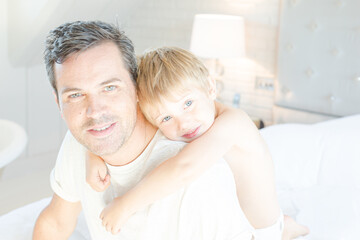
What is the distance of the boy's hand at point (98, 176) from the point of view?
1.14m

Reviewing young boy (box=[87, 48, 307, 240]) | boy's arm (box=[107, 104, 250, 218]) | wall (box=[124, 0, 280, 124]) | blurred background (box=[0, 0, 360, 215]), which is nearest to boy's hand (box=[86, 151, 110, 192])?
young boy (box=[87, 48, 307, 240])

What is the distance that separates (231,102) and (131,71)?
2.41 metres

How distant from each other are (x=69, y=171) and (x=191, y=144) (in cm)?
41

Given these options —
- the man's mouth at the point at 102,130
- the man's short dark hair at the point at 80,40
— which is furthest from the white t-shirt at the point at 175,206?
the man's short dark hair at the point at 80,40

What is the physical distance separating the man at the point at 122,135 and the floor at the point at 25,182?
202 centimetres

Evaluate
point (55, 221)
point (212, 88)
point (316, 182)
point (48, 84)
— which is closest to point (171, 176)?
point (212, 88)

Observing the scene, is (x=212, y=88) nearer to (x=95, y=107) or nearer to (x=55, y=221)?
(x=95, y=107)

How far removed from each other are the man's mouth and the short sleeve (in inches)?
9.5

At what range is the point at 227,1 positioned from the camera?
3418 mm

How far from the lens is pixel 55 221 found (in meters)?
1.32

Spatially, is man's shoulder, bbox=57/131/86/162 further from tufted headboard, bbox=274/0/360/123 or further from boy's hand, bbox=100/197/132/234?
tufted headboard, bbox=274/0/360/123

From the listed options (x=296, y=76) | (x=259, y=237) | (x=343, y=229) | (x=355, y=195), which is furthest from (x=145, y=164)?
(x=296, y=76)

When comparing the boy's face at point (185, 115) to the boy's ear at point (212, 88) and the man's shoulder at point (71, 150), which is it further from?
the man's shoulder at point (71, 150)

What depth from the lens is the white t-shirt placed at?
3.22ft
